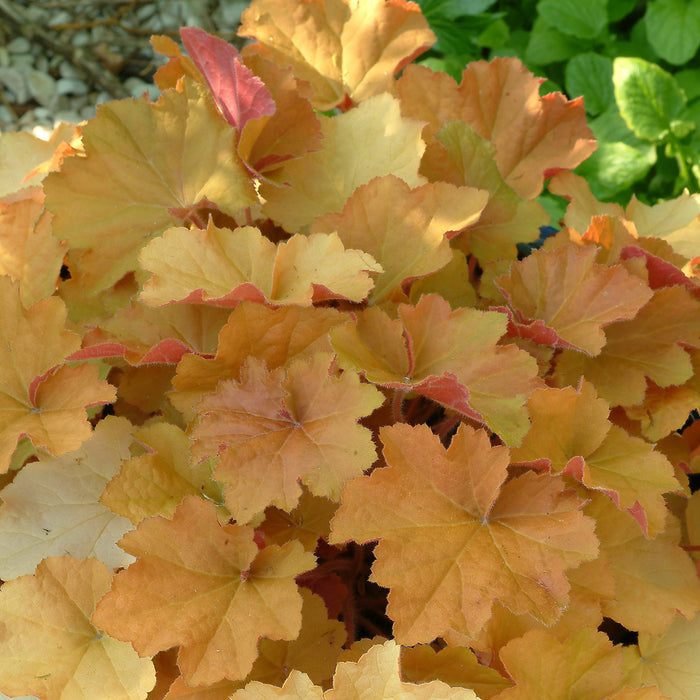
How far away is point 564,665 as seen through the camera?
0.55 m

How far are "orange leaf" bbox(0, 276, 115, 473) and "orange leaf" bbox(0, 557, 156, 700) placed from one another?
0.11 meters

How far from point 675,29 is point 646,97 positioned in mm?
410

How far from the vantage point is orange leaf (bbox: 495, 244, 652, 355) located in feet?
2.08

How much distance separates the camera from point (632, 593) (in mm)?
622

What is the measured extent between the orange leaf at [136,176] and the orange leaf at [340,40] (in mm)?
200

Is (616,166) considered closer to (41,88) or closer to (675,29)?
(675,29)

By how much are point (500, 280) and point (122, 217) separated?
359mm

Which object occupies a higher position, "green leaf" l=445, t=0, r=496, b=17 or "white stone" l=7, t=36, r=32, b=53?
"green leaf" l=445, t=0, r=496, b=17

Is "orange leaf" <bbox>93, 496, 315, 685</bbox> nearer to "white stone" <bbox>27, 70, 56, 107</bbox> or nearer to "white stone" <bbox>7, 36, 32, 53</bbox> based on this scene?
"white stone" <bbox>27, 70, 56, 107</bbox>

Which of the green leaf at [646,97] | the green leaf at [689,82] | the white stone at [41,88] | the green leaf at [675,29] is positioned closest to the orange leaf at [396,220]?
the green leaf at [646,97]

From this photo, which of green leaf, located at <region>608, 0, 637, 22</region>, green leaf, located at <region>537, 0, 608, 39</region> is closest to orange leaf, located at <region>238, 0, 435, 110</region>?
green leaf, located at <region>537, 0, 608, 39</region>

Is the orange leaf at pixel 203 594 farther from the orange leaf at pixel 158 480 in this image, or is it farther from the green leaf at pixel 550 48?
the green leaf at pixel 550 48

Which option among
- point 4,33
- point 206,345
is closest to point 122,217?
point 206,345

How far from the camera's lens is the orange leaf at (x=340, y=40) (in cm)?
85
